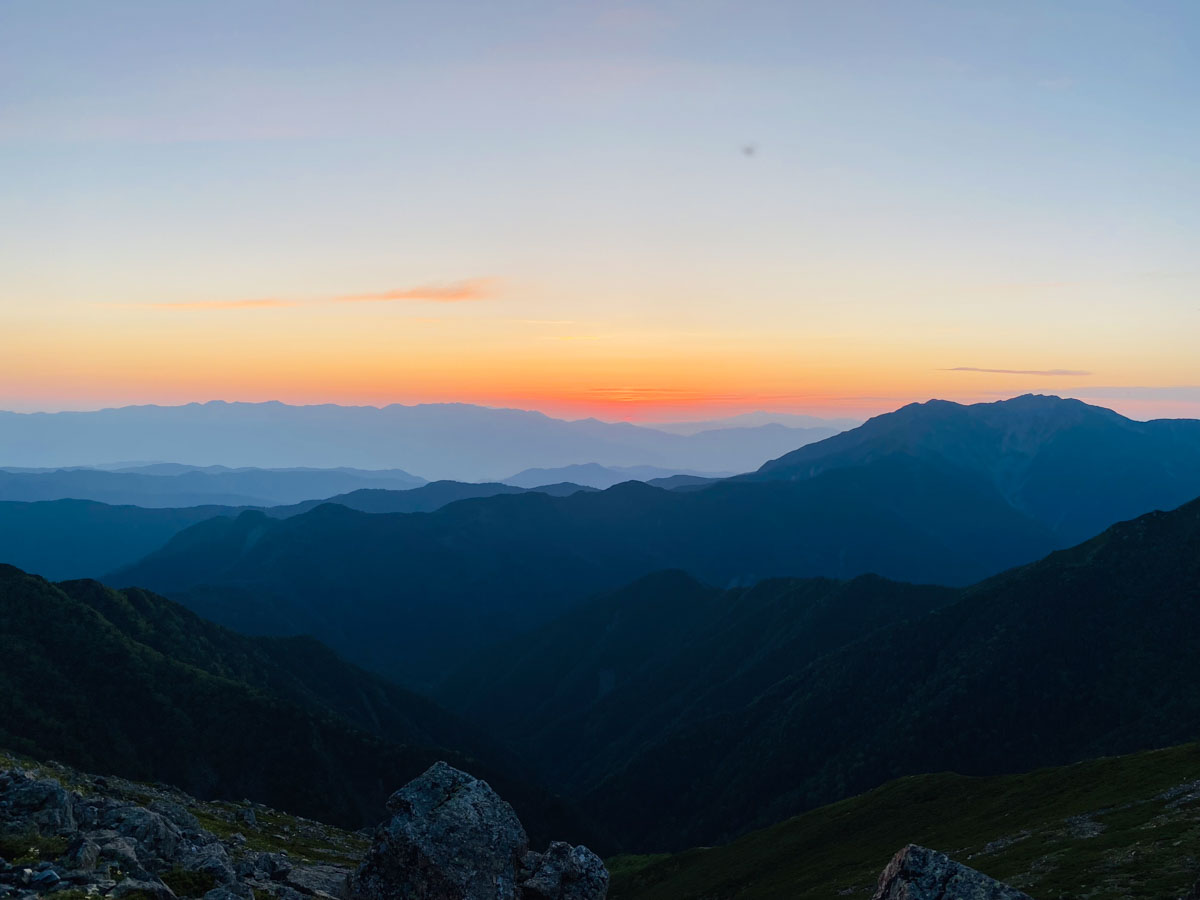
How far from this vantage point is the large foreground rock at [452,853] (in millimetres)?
40312

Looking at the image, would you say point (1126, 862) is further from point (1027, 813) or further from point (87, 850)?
point (87, 850)

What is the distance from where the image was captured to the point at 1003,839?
254ft

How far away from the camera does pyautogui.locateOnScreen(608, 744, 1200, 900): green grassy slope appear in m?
50.9

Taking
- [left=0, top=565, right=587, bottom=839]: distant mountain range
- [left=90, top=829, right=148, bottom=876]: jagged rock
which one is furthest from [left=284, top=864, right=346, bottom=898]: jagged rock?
[left=0, top=565, right=587, bottom=839]: distant mountain range

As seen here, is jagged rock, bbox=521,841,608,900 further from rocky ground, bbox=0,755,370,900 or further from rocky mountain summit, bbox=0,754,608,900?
rocky ground, bbox=0,755,370,900

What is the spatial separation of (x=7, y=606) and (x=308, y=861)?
161736 mm

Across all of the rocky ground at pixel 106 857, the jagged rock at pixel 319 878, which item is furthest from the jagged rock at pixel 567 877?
the rocky ground at pixel 106 857

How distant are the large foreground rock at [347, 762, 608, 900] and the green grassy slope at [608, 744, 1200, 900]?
102ft

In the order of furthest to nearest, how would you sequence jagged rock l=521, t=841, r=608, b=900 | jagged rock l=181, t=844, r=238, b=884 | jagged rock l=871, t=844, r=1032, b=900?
jagged rock l=521, t=841, r=608, b=900
jagged rock l=181, t=844, r=238, b=884
jagged rock l=871, t=844, r=1032, b=900

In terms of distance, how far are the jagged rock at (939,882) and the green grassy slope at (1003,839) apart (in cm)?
1019

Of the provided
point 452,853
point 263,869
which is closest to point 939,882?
point 452,853

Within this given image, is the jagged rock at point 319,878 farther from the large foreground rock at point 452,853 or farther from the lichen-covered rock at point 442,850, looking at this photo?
the large foreground rock at point 452,853

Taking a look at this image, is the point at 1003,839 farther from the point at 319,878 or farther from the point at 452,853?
the point at 319,878

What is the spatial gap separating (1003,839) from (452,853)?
206 feet
